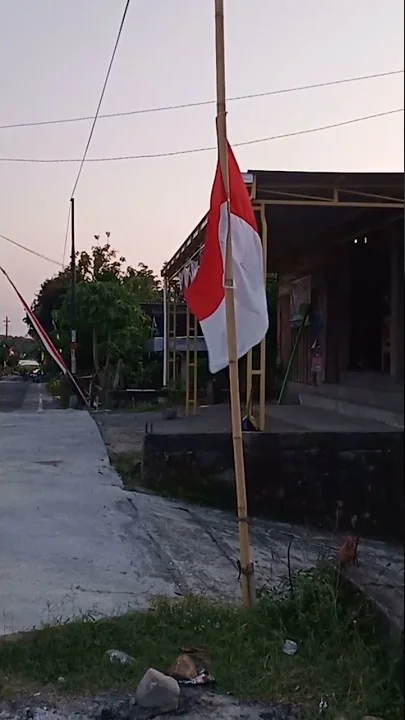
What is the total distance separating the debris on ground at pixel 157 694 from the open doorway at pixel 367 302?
9.37 m

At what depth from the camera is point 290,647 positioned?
430 cm

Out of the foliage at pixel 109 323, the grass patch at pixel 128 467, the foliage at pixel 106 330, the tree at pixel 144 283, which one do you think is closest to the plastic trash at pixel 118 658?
the grass patch at pixel 128 467

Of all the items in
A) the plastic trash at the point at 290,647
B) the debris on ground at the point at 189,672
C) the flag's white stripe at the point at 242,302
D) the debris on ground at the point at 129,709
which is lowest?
the debris on ground at the point at 129,709

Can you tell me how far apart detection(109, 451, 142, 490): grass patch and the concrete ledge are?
1.39ft

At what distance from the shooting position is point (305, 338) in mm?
18312

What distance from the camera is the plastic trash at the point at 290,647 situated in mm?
4254

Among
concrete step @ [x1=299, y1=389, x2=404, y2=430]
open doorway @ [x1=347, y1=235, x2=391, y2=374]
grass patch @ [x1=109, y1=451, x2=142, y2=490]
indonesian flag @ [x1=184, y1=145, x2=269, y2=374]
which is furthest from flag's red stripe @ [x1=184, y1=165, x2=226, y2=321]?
open doorway @ [x1=347, y1=235, x2=391, y2=374]

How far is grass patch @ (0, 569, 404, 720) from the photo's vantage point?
3891 mm

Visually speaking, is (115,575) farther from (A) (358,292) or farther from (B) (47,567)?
(A) (358,292)

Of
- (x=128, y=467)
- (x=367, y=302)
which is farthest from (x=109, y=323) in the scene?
(x=128, y=467)

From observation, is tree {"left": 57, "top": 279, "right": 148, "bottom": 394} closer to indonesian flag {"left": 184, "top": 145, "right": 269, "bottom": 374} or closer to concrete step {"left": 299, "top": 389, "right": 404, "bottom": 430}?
concrete step {"left": 299, "top": 389, "right": 404, "bottom": 430}

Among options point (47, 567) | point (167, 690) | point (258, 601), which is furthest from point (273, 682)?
point (47, 567)

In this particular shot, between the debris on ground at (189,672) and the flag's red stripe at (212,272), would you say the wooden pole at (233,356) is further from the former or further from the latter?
the debris on ground at (189,672)

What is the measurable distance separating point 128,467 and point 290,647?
6779mm
